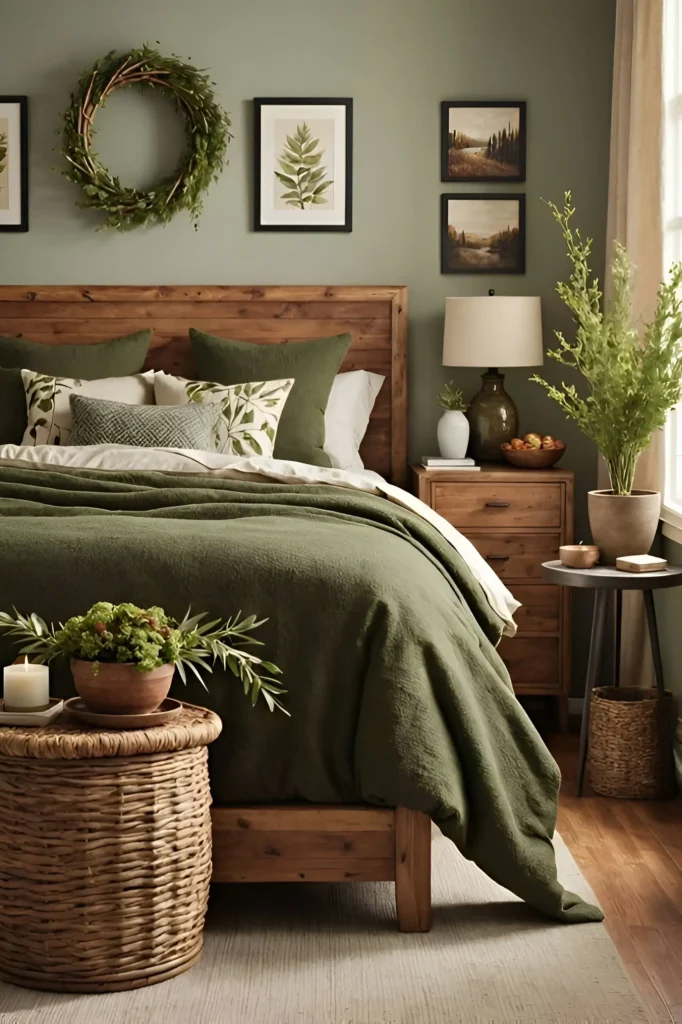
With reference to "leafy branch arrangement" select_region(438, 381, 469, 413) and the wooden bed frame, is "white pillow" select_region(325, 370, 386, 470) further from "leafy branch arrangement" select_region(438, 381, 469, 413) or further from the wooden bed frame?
"leafy branch arrangement" select_region(438, 381, 469, 413)

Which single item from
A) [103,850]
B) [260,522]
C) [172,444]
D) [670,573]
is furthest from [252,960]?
[172,444]

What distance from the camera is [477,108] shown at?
15.0 ft

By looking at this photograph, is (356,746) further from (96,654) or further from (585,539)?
(585,539)

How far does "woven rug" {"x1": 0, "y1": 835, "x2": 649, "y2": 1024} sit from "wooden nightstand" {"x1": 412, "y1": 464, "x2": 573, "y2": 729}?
1590 mm

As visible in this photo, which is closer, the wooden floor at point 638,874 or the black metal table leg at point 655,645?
the wooden floor at point 638,874

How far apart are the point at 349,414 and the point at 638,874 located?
2122mm

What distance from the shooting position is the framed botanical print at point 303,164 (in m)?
4.60

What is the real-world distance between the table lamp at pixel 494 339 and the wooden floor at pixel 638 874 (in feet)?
4.22

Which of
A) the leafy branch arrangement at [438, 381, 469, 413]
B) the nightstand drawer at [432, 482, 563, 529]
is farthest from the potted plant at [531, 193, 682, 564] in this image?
the leafy branch arrangement at [438, 381, 469, 413]

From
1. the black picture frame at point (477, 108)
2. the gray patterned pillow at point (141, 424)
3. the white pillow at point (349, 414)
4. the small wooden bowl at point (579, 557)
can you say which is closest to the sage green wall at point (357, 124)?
the black picture frame at point (477, 108)

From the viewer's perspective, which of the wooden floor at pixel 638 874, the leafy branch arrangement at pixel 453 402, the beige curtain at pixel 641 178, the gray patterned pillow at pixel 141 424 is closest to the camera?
the wooden floor at pixel 638 874

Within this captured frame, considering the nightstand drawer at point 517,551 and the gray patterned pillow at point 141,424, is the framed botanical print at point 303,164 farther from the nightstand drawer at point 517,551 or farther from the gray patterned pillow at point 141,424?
the nightstand drawer at point 517,551

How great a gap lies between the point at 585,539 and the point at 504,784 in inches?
88.2

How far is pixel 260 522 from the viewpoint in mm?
2861
